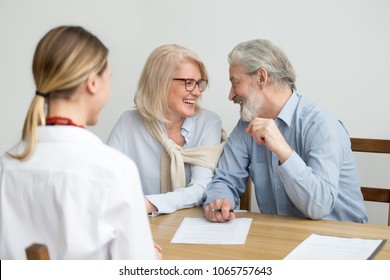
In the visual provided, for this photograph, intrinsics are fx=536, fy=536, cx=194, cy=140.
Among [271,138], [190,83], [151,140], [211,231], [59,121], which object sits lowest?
[211,231]

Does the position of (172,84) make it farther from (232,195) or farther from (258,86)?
(232,195)

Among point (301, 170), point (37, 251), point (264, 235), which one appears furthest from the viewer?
point (301, 170)

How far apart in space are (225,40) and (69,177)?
5.79 feet

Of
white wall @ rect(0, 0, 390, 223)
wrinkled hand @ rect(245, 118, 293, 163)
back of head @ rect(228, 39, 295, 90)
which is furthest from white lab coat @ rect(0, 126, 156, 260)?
white wall @ rect(0, 0, 390, 223)

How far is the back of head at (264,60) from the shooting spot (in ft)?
6.48

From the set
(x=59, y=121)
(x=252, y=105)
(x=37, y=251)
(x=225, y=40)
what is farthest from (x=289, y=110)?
(x=37, y=251)

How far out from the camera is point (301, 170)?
1697 millimetres

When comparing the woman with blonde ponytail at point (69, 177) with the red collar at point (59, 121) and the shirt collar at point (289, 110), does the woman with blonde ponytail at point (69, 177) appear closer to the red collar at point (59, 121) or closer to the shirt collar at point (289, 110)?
the red collar at point (59, 121)

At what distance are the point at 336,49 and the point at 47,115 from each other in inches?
66.0

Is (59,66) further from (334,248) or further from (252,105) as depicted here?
(252,105)

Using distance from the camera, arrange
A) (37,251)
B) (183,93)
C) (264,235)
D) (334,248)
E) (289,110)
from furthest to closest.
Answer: (183,93) → (289,110) → (264,235) → (334,248) → (37,251)

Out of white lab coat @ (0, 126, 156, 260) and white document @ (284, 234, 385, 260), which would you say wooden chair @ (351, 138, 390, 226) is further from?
white lab coat @ (0, 126, 156, 260)

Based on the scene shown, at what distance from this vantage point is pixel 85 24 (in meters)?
2.98

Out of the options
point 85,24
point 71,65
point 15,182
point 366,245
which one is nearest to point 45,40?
point 71,65
